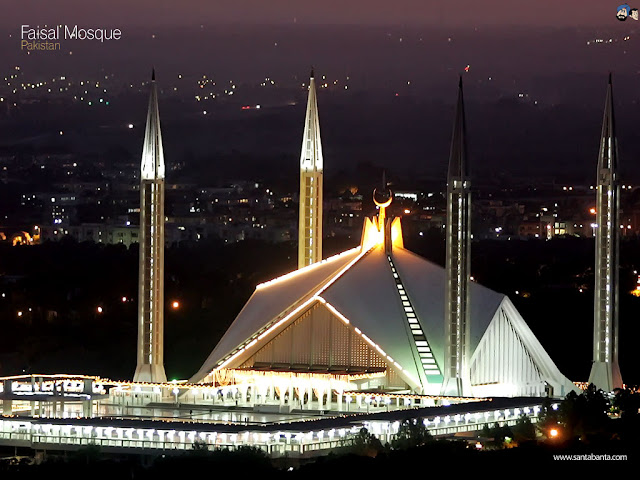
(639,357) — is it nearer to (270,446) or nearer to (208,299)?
(208,299)

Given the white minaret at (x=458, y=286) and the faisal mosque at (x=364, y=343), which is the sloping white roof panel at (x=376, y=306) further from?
the white minaret at (x=458, y=286)

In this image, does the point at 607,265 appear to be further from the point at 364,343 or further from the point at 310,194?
the point at 310,194

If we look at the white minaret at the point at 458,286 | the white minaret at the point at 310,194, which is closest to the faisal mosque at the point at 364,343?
the white minaret at the point at 458,286

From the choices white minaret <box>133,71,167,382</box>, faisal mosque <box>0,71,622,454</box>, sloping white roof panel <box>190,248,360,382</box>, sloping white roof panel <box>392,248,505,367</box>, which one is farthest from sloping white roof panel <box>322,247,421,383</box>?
white minaret <box>133,71,167,382</box>

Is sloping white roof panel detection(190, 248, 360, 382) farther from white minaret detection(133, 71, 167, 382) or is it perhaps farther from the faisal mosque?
white minaret detection(133, 71, 167, 382)

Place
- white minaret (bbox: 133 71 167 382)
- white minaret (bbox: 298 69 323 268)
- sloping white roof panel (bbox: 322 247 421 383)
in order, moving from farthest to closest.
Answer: white minaret (bbox: 298 69 323 268)
white minaret (bbox: 133 71 167 382)
sloping white roof panel (bbox: 322 247 421 383)
